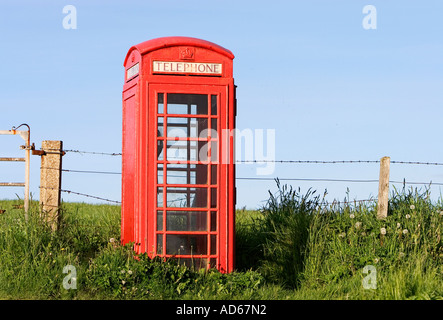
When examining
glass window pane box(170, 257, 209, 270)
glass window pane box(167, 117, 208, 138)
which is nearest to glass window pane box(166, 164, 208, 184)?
glass window pane box(167, 117, 208, 138)

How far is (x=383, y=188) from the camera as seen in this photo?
892 cm

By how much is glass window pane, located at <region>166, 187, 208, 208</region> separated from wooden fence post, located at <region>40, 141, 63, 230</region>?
242 cm

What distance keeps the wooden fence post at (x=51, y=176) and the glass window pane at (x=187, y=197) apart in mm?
2424

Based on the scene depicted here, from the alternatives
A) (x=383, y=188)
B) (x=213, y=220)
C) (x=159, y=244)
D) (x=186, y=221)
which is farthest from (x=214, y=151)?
(x=383, y=188)

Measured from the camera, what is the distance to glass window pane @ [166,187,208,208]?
7711mm

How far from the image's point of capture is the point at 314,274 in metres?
8.16

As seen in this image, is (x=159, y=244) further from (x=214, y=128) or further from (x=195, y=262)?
(x=214, y=128)

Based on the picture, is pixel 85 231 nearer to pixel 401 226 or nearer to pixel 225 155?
pixel 225 155

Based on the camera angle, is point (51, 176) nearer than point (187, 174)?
No

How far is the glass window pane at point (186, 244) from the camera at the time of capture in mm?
7680

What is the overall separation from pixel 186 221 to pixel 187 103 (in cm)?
162

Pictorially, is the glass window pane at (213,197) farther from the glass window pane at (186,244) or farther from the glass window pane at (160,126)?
the glass window pane at (160,126)

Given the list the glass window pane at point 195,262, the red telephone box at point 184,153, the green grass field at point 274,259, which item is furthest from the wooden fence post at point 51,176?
the glass window pane at point 195,262

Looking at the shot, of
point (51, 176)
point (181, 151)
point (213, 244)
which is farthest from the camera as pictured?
point (51, 176)
